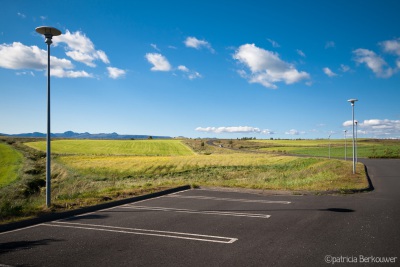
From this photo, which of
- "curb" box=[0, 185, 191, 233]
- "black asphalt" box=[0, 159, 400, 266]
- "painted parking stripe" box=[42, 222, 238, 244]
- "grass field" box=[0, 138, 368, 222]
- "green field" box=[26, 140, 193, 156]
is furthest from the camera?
"green field" box=[26, 140, 193, 156]

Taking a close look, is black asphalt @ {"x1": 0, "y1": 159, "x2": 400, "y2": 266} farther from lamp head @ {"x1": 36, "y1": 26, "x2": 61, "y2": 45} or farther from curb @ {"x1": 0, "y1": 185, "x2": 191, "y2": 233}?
lamp head @ {"x1": 36, "y1": 26, "x2": 61, "y2": 45}

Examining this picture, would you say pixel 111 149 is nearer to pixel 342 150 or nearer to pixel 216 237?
pixel 342 150

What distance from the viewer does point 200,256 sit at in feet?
21.9

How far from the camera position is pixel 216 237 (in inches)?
317

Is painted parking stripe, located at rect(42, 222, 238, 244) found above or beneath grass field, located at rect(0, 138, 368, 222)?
above

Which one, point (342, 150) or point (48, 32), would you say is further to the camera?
point (342, 150)

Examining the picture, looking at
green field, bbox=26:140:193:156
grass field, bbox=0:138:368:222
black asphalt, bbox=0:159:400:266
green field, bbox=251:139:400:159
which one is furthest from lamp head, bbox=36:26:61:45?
green field, bbox=26:140:193:156

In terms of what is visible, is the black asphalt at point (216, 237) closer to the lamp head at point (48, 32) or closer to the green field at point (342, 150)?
the lamp head at point (48, 32)

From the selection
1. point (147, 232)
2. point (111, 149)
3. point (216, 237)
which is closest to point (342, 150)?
point (111, 149)

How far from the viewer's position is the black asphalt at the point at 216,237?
6.48m

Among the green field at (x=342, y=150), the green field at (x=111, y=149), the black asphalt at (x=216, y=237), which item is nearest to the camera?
the black asphalt at (x=216, y=237)

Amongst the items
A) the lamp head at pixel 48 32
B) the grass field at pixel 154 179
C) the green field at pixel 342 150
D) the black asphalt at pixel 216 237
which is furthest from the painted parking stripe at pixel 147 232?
the green field at pixel 342 150

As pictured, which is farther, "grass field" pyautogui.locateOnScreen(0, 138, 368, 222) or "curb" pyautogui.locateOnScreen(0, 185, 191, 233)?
"grass field" pyautogui.locateOnScreen(0, 138, 368, 222)

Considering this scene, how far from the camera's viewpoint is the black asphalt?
6.48 m
